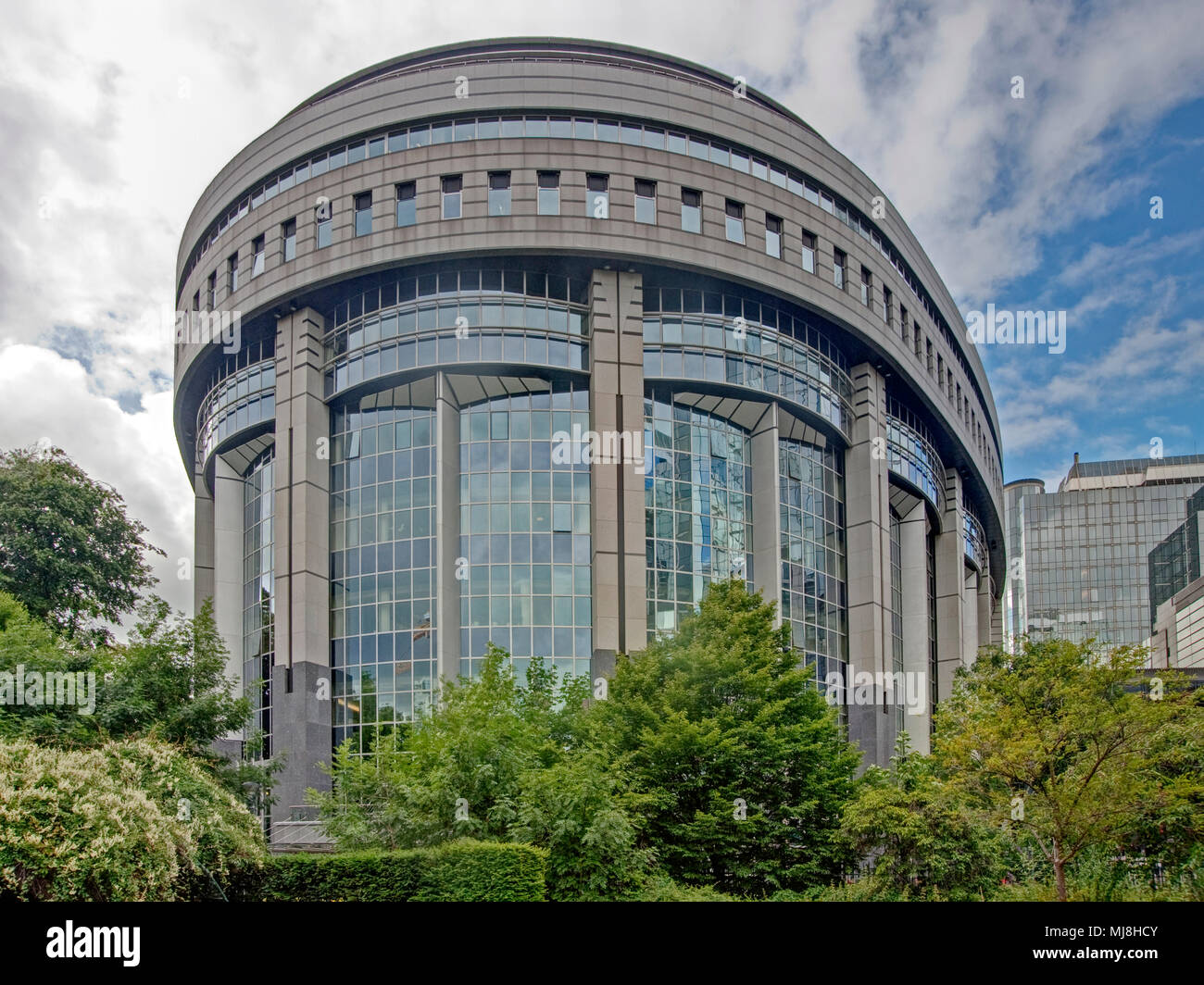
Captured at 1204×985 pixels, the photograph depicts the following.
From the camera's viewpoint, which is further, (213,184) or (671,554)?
(213,184)

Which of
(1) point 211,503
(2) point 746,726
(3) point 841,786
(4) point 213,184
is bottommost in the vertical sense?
(3) point 841,786

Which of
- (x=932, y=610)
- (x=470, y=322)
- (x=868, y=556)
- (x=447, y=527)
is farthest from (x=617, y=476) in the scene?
(x=932, y=610)

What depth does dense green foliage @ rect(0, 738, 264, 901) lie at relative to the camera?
12.8 metres

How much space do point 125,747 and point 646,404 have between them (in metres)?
27.6

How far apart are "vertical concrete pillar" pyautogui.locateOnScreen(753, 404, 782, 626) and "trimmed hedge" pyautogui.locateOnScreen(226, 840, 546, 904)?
25.1 meters

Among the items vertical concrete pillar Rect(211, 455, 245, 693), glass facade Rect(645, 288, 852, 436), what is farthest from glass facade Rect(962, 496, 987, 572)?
vertical concrete pillar Rect(211, 455, 245, 693)

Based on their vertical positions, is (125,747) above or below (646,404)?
below

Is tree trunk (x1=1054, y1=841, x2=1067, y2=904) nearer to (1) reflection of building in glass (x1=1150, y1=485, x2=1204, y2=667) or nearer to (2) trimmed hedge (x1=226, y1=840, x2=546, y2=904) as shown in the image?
(2) trimmed hedge (x1=226, y1=840, x2=546, y2=904)

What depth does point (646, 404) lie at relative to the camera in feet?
138

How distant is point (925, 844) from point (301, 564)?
92.2ft

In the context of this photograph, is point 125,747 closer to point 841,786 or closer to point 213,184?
point 841,786

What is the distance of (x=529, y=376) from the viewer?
40969 mm

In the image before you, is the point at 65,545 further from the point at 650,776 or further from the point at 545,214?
the point at 650,776
